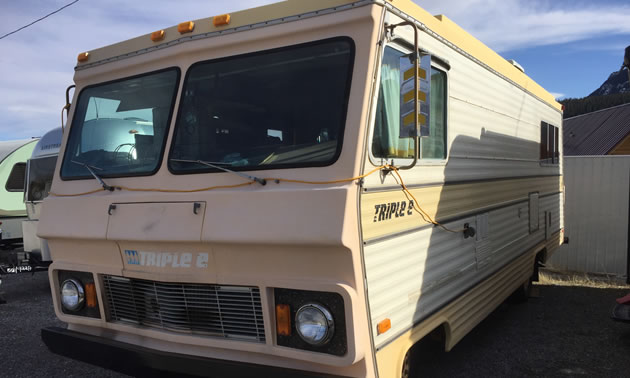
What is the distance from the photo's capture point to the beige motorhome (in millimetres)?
2762

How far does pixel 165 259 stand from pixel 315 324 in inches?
39.1

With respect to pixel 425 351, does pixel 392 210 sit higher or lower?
higher

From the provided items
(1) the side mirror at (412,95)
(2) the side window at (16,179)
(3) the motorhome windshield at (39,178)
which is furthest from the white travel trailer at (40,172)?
(1) the side mirror at (412,95)

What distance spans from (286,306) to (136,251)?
1045mm

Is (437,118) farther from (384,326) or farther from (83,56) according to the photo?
(83,56)

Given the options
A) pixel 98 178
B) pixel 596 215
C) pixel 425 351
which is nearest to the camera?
pixel 98 178

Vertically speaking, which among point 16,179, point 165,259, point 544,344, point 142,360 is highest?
point 16,179

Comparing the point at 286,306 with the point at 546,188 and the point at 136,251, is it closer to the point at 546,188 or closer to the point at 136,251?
the point at 136,251

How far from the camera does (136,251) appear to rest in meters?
3.24

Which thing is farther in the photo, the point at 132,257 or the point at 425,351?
the point at 425,351

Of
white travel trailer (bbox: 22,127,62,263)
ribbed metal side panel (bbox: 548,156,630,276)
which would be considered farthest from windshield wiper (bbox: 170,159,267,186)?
ribbed metal side panel (bbox: 548,156,630,276)

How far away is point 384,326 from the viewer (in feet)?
9.59

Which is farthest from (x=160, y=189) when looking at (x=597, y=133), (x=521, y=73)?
(x=597, y=133)

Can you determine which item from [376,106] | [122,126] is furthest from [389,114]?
[122,126]
